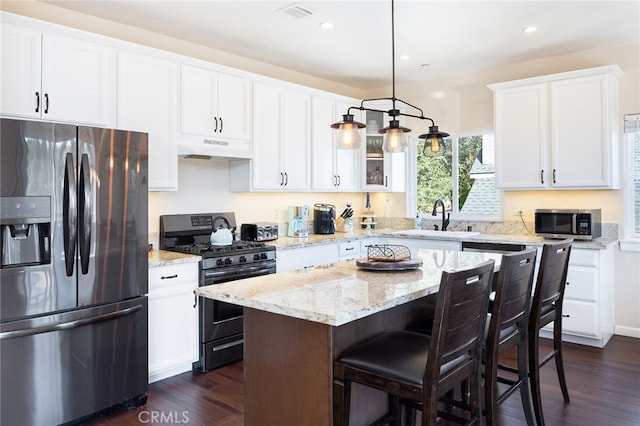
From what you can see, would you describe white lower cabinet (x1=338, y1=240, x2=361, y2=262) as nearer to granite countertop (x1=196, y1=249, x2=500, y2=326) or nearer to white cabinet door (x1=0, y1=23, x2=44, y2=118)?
granite countertop (x1=196, y1=249, x2=500, y2=326)

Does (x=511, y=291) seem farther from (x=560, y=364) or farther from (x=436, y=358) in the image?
(x=560, y=364)

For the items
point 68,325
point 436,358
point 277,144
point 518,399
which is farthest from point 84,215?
point 518,399

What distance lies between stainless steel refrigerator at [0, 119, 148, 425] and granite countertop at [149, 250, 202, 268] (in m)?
0.25

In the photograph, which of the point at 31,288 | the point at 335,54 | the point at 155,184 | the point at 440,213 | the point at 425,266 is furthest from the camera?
the point at 440,213

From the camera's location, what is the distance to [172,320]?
3.23 meters

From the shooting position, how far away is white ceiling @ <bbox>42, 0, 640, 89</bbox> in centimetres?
331

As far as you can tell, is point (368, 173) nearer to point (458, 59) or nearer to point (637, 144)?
point (458, 59)

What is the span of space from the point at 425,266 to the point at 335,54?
8.64 ft

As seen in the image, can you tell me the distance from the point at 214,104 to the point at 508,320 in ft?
9.32

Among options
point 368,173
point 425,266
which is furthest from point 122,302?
point 368,173

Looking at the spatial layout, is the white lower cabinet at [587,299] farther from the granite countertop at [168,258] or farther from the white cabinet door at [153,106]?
the white cabinet door at [153,106]

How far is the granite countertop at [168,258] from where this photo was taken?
10.3 feet

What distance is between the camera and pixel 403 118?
5504 millimetres

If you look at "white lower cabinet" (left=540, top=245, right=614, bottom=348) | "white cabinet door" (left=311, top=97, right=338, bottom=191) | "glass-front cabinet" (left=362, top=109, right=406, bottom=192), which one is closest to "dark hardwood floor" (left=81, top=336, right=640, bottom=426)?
"white lower cabinet" (left=540, top=245, right=614, bottom=348)
